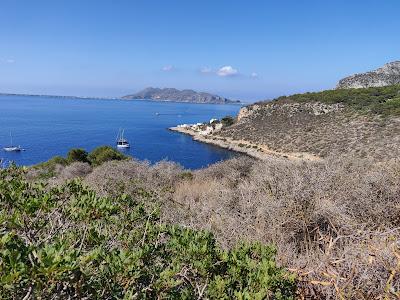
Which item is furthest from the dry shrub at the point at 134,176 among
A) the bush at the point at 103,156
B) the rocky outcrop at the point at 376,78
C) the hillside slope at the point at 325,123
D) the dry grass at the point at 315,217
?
the rocky outcrop at the point at 376,78

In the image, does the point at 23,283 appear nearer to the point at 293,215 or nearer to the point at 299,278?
the point at 299,278

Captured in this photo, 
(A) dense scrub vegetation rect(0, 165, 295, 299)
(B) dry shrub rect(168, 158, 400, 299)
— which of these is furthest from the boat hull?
(A) dense scrub vegetation rect(0, 165, 295, 299)

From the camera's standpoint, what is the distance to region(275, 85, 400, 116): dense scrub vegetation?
53.9 metres

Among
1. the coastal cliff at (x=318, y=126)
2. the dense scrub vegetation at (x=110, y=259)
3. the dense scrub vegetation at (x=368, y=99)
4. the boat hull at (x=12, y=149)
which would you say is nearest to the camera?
the dense scrub vegetation at (x=110, y=259)

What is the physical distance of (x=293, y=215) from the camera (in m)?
7.70

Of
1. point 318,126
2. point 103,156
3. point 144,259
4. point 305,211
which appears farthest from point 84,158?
point 318,126

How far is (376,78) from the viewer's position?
296 ft

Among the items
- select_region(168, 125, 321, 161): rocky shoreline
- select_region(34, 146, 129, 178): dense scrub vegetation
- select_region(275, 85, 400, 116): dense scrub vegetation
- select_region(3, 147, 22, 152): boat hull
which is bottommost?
select_region(3, 147, 22, 152): boat hull

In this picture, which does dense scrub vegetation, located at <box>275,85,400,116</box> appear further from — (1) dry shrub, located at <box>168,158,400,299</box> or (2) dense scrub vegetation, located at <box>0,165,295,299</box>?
(2) dense scrub vegetation, located at <box>0,165,295,299</box>

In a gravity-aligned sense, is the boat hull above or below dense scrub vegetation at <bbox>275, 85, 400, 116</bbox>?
below

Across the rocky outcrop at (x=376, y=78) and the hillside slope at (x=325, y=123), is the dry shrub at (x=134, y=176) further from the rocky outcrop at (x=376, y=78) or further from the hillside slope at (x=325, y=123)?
the rocky outcrop at (x=376, y=78)

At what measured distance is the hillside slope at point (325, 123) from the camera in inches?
1759

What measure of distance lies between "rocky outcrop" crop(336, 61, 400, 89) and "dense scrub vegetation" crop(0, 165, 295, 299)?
306 ft

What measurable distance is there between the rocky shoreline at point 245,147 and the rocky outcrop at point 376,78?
34.6 metres
